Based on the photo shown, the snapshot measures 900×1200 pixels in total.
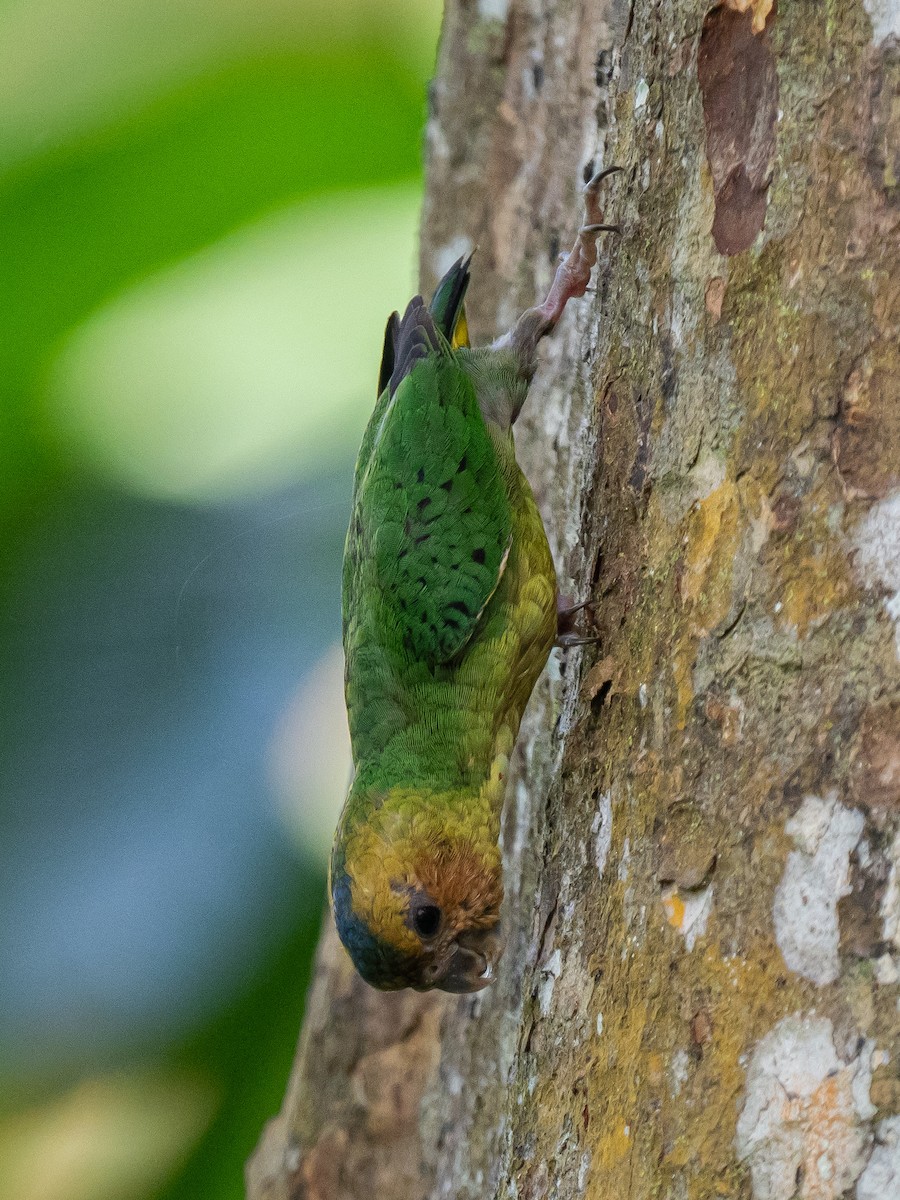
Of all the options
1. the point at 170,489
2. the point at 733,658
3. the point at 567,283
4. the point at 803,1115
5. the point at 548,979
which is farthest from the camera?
the point at 170,489

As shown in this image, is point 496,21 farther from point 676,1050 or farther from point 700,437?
point 676,1050

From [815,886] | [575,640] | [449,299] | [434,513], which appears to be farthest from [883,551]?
[449,299]

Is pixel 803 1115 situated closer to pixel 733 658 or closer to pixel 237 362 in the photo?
pixel 733 658

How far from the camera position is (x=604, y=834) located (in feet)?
8.55

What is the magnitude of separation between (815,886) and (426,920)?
57.9 inches

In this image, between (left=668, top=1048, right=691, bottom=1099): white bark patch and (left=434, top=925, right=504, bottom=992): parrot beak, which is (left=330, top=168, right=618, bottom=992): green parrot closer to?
(left=434, top=925, right=504, bottom=992): parrot beak

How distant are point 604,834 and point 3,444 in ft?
10.0

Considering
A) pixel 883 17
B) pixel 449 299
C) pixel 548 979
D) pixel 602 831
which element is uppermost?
pixel 449 299

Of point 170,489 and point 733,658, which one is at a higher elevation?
point 170,489

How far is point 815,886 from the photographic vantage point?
1940 mm

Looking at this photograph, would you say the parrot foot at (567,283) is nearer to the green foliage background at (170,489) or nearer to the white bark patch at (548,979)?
the green foliage background at (170,489)

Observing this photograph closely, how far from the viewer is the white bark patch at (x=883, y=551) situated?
1951 millimetres

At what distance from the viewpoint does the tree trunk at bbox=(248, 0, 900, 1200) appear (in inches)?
75.0

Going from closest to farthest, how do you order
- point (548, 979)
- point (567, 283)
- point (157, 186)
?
point (548, 979) → point (567, 283) → point (157, 186)
